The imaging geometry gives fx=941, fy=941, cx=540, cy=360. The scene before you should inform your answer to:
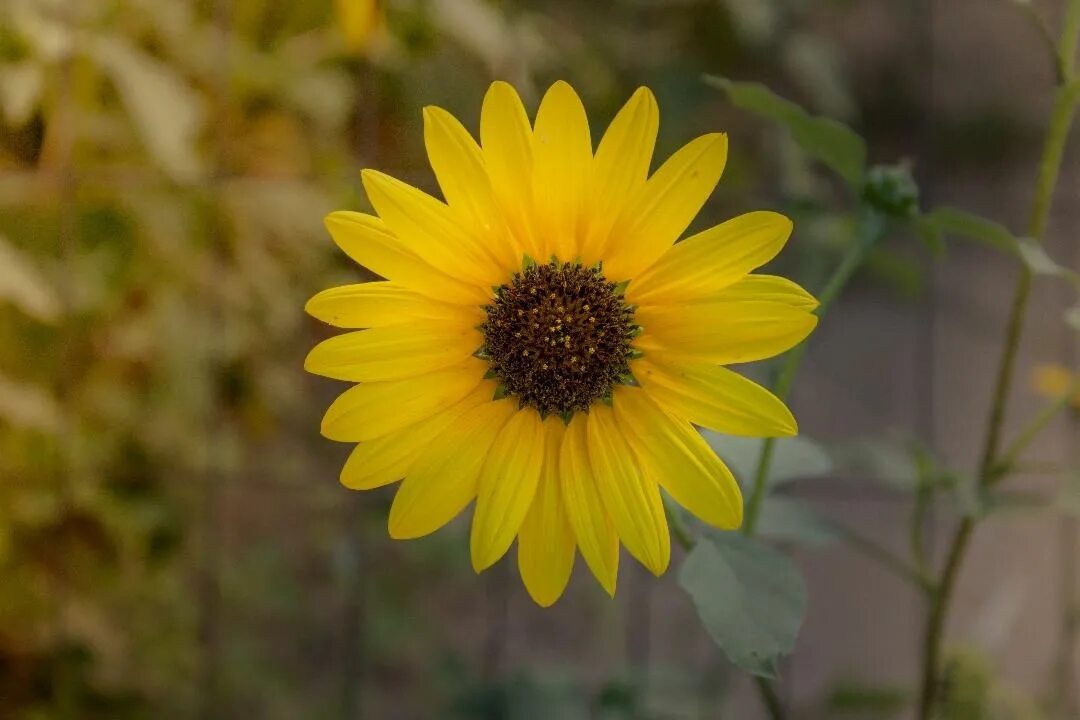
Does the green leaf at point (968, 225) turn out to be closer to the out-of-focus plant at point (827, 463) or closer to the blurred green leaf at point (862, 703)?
the out-of-focus plant at point (827, 463)

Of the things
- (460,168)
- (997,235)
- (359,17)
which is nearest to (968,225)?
(997,235)

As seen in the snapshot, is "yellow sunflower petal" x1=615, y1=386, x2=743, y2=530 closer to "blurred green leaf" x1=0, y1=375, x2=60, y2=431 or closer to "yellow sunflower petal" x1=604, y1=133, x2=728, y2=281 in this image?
"yellow sunflower petal" x1=604, y1=133, x2=728, y2=281

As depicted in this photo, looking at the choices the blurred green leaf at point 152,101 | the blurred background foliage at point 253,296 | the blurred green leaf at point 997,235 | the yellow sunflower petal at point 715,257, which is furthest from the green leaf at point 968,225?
the blurred green leaf at point 152,101

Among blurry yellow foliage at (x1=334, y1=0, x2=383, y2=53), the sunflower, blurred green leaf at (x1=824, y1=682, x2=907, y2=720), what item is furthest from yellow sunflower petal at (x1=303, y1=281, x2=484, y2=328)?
blurred green leaf at (x1=824, y1=682, x2=907, y2=720)

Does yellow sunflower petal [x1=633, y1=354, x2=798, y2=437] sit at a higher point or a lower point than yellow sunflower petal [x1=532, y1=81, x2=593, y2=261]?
lower

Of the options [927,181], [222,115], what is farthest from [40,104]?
[927,181]

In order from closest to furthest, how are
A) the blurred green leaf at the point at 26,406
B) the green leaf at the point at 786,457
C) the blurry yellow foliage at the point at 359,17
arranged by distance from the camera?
the green leaf at the point at 786,457
the blurry yellow foliage at the point at 359,17
the blurred green leaf at the point at 26,406

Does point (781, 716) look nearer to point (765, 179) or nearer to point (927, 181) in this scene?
point (765, 179)
